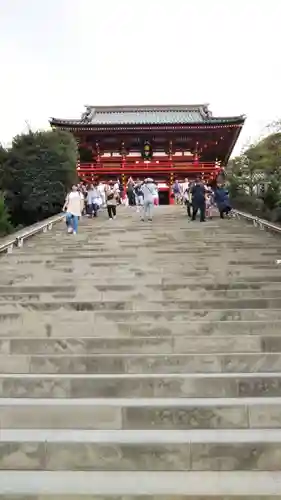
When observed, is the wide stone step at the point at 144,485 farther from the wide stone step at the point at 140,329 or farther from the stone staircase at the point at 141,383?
the wide stone step at the point at 140,329

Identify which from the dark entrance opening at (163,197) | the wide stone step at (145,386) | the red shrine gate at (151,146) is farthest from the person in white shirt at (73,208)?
the dark entrance opening at (163,197)

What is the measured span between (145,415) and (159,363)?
38.5 inches

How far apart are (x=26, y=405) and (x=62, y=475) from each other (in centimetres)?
92

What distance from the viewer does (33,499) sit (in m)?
3.78

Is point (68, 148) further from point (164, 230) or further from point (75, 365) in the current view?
point (75, 365)

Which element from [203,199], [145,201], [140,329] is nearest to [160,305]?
[140,329]

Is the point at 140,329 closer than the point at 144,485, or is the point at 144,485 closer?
the point at 144,485

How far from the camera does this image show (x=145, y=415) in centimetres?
480

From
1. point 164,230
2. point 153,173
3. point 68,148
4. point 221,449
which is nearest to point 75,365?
point 221,449

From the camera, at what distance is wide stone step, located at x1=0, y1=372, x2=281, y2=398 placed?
5.22m

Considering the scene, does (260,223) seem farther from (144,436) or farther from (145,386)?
(144,436)

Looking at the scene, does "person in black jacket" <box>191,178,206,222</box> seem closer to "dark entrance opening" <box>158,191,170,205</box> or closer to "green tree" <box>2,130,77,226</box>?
"green tree" <box>2,130,77,226</box>

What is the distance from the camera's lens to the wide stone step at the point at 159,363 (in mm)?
5699

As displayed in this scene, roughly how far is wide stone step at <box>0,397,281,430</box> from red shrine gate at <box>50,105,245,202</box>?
28652 millimetres
